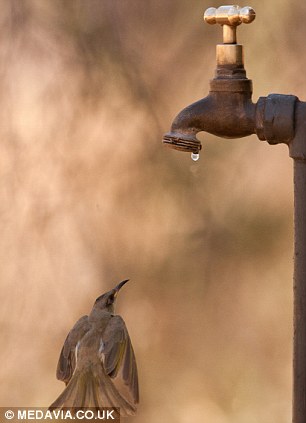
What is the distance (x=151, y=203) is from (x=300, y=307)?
1.90 meters

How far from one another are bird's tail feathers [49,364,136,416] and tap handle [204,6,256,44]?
2.89 feet

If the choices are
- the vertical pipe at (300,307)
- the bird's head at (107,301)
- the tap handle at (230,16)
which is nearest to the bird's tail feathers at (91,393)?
the bird's head at (107,301)

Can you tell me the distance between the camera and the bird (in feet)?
7.50

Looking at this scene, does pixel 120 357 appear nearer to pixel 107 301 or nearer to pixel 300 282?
pixel 107 301

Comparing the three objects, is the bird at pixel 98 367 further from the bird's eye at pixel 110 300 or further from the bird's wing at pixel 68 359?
the bird's eye at pixel 110 300

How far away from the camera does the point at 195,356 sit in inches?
151

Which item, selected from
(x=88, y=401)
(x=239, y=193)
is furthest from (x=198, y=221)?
(x=88, y=401)

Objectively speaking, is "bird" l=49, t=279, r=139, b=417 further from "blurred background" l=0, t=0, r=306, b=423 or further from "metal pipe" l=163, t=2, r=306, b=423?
"blurred background" l=0, t=0, r=306, b=423

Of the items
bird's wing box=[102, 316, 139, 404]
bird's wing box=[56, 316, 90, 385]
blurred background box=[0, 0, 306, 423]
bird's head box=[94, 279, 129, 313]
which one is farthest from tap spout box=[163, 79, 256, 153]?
blurred background box=[0, 0, 306, 423]

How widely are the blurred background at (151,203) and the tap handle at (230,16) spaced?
1559mm

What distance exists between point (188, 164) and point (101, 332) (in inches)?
48.6

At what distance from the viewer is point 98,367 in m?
2.41

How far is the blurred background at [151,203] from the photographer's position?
363 cm

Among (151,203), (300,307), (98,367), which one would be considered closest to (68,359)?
(98,367)
